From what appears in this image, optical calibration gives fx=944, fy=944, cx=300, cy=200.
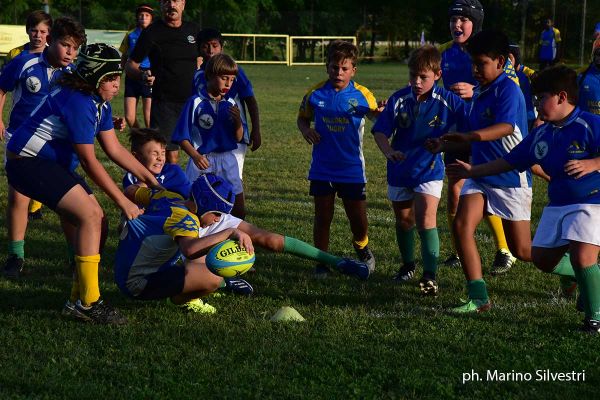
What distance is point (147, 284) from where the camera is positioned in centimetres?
567

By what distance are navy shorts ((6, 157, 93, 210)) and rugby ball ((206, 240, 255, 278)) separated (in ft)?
3.48

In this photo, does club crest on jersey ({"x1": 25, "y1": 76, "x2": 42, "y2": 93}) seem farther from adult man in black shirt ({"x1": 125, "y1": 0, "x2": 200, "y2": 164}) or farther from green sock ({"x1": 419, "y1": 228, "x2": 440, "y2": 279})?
green sock ({"x1": 419, "y1": 228, "x2": 440, "y2": 279})

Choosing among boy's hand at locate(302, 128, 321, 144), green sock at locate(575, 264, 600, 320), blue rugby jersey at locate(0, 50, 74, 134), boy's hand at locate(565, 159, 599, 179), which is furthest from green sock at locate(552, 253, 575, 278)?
blue rugby jersey at locate(0, 50, 74, 134)

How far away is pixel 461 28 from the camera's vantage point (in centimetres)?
754

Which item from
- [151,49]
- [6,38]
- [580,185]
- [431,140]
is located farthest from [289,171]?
[6,38]

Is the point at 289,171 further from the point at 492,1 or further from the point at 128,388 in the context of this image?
the point at 492,1

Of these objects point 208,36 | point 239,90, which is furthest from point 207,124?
point 208,36

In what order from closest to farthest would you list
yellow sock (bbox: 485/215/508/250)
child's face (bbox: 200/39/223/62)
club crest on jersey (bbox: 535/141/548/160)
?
club crest on jersey (bbox: 535/141/548/160), yellow sock (bbox: 485/215/508/250), child's face (bbox: 200/39/223/62)

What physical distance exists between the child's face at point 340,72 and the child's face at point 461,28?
937mm

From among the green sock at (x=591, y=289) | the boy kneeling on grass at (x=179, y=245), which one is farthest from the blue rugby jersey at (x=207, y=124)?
the green sock at (x=591, y=289)

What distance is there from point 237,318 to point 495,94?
221 centimetres

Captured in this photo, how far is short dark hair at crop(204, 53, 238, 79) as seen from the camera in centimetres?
725

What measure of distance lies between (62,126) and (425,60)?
2.54m

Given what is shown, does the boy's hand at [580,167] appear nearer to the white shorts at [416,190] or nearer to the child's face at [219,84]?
the white shorts at [416,190]
